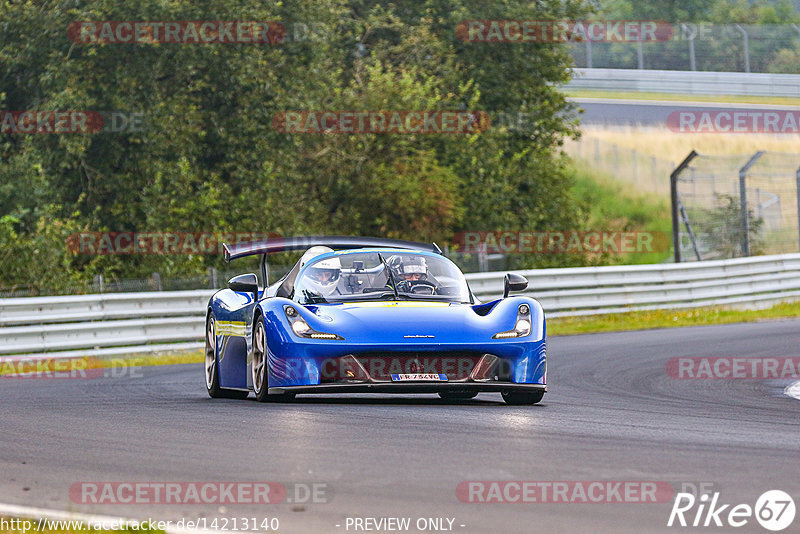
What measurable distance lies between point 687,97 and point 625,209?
30.4 ft

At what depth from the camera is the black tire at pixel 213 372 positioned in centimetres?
1154

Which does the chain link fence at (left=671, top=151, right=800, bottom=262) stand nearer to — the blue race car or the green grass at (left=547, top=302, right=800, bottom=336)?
the green grass at (left=547, top=302, right=800, bottom=336)

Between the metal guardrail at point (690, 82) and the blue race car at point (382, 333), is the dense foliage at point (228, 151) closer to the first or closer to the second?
the blue race car at point (382, 333)

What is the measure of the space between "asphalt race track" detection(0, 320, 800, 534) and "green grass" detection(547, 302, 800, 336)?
10.2 m

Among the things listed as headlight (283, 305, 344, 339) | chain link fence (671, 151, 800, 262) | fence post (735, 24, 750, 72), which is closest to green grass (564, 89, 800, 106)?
fence post (735, 24, 750, 72)

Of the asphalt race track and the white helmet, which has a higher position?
the white helmet

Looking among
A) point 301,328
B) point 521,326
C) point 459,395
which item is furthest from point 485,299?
point 301,328

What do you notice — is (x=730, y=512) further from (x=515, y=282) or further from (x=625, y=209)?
(x=625, y=209)

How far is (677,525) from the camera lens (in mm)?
5098

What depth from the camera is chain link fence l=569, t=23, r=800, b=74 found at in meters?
48.5

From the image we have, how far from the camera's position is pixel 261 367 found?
33.7ft

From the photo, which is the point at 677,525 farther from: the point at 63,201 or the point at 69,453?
the point at 63,201

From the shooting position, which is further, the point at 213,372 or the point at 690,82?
the point at 690,82

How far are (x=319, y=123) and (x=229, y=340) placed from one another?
19.3 m
